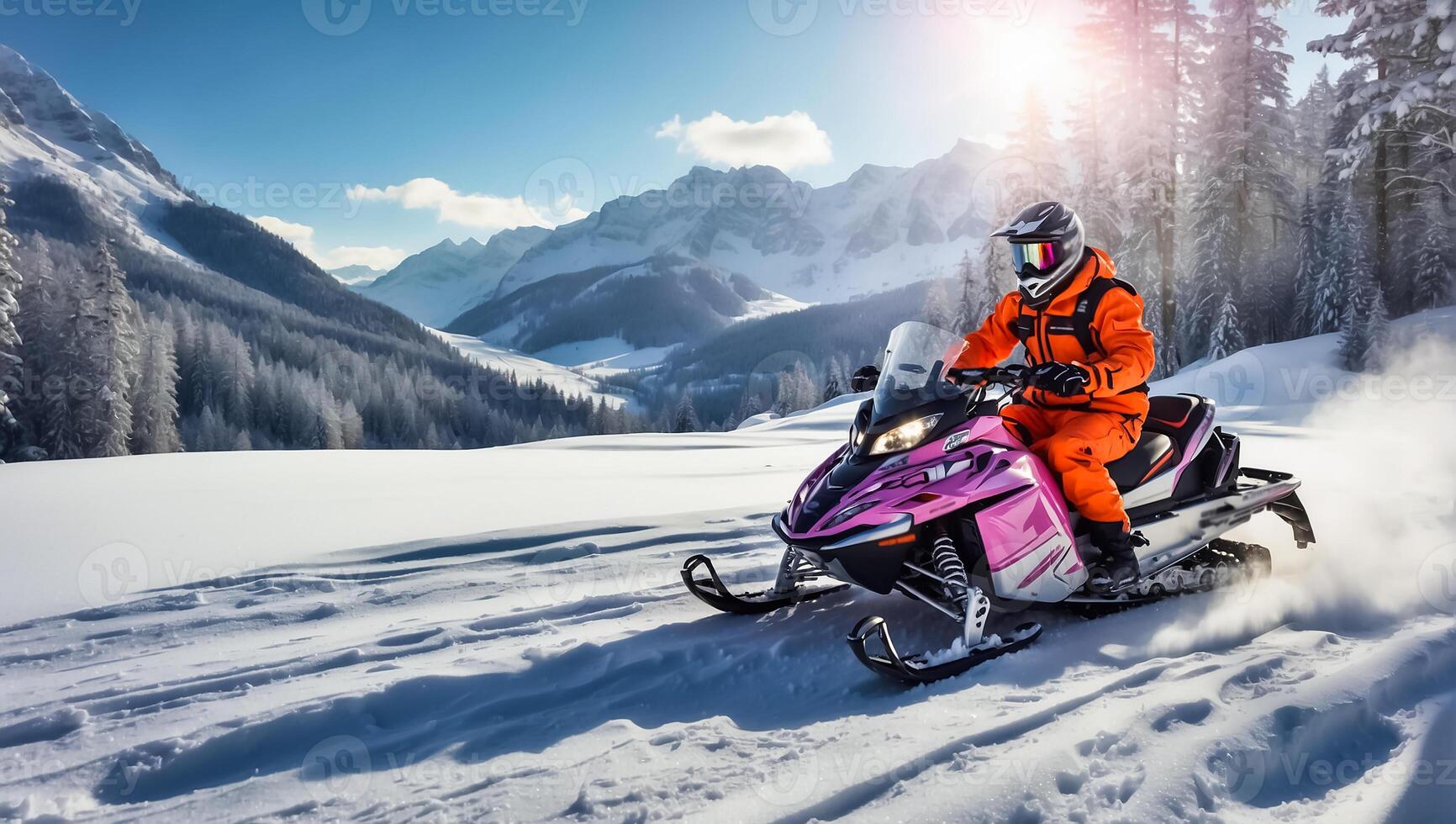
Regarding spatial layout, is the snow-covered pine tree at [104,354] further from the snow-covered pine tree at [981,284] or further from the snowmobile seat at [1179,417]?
the snowmobile seat at [1179,417]

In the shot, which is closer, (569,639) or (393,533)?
(569,639)

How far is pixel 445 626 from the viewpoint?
3824 millimetres

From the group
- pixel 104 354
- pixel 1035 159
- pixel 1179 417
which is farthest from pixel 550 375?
pixel 1179 417

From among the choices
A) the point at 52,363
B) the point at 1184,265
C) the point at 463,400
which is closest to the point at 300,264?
the point at 463,400

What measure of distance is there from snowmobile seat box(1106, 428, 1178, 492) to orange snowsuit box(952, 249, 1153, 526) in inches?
4.9

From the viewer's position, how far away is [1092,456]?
3.63 m

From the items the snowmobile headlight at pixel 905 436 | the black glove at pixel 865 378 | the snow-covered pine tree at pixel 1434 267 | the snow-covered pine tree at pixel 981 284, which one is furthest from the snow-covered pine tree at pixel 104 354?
the snow-covered pine tree at pixel 1434 267

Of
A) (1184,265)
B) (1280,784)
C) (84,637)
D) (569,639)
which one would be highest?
(1184,265)

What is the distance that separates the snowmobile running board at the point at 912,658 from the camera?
300 cm

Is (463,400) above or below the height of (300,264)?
below

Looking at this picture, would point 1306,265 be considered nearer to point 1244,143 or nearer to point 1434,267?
point 1434,267

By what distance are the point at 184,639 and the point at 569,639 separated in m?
2.06

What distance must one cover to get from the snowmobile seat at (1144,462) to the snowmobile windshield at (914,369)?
1.12 meters

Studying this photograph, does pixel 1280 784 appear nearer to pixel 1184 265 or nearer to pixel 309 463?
pixel 309 463
